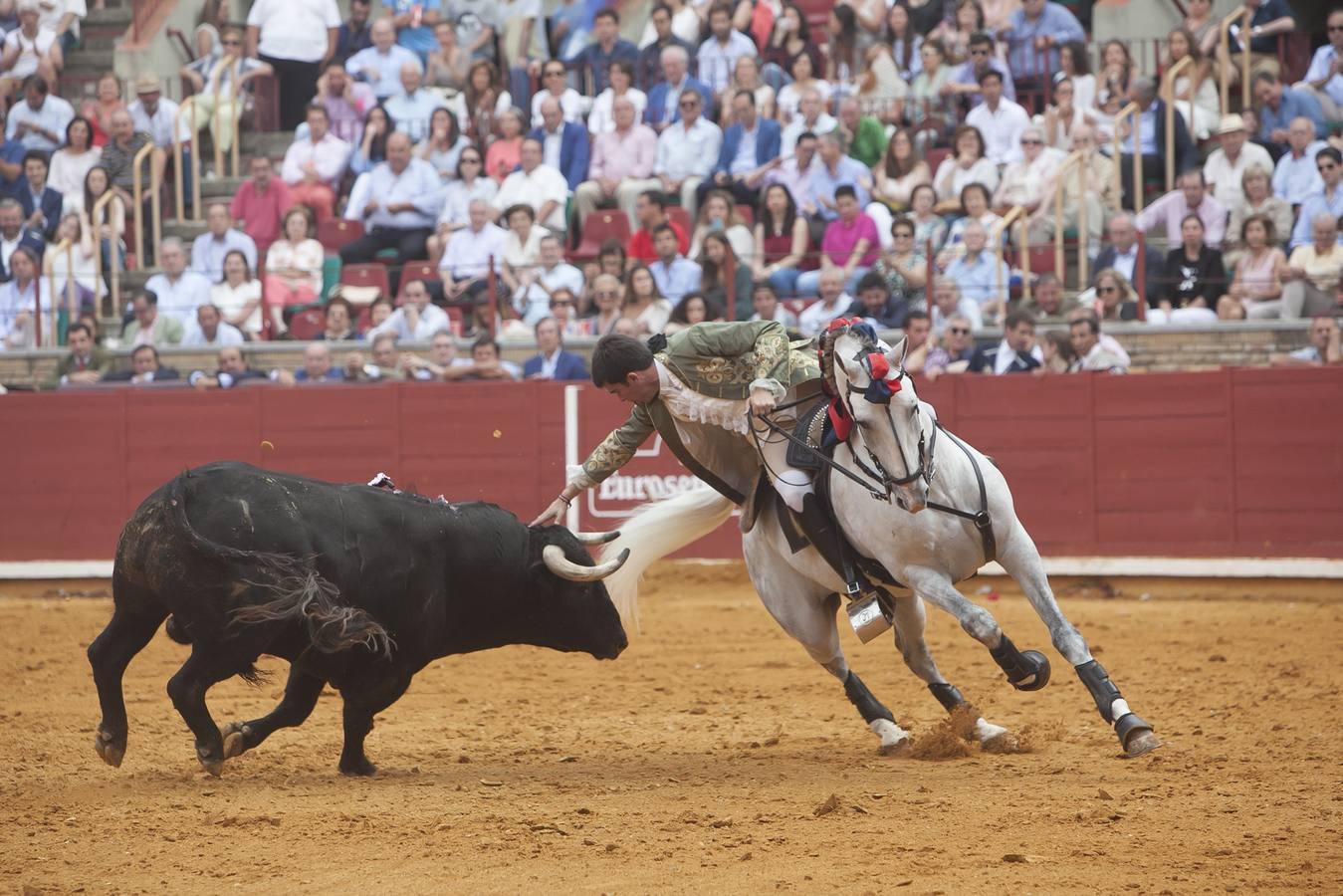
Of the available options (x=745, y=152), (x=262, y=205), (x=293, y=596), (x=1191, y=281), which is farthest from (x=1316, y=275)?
(x=262, y=205)

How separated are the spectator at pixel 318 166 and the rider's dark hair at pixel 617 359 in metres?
10.1

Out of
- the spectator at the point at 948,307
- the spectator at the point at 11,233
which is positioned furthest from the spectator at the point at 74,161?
the spectator at the point at 948,307

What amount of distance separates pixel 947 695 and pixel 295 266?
9.72 metres

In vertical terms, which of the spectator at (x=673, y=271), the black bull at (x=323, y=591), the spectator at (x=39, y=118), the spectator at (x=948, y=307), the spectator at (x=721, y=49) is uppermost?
the spectator at (x=721, y=49)

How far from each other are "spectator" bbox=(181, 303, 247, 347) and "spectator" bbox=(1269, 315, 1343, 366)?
8.37 meters

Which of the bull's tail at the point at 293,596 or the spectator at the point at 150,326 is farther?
the spectator at the point at 150,326

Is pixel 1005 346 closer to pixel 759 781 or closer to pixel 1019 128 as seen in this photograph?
pixel 1019 128

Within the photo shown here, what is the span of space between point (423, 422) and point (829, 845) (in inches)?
350

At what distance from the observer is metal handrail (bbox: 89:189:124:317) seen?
15.4 m

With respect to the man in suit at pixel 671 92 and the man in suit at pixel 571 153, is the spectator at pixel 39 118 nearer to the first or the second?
the man in suit at pixel 571 153

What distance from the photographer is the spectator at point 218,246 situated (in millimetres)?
15492

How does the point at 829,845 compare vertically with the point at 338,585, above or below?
below

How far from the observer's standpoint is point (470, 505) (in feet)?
22.9

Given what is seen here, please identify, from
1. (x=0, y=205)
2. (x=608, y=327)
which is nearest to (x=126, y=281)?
(x=0, y=205)
